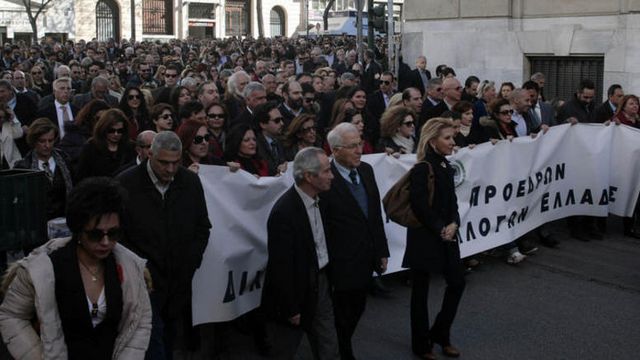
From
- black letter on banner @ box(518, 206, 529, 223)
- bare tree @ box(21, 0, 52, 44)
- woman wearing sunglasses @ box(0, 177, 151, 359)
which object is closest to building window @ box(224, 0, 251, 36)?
bare tree @ box(21, 0, 52, 44)

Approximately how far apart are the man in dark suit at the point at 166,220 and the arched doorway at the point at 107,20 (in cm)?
4995

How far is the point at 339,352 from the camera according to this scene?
589 cm

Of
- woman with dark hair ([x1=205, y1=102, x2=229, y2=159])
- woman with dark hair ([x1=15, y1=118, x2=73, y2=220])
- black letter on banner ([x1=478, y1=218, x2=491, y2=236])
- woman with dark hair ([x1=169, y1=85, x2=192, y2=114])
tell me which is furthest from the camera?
woman with dark hair ([x1=169, y1=85, x2=192, y2=114])

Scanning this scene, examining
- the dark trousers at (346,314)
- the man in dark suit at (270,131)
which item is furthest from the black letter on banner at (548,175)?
the dark trousers at (346,314)

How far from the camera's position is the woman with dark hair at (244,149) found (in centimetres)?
688

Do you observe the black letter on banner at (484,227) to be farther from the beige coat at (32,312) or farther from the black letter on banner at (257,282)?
the beige coat at (32,312)

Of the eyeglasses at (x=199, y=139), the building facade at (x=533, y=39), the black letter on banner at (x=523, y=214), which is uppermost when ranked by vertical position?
the building facade at (x=533, y=39)

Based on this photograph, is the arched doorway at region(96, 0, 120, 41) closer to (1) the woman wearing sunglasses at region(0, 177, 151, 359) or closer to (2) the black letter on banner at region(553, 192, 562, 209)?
(2) the black letter on banner at region(553, 192, 562, 209)

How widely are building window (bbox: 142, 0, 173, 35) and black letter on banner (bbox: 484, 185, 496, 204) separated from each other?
164 ft

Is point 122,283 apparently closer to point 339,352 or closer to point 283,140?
point 339,352

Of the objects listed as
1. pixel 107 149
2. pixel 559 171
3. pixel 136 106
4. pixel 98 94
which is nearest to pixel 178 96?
pixel 136 106

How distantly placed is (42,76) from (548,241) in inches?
388

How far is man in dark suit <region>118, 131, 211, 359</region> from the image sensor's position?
519 cm

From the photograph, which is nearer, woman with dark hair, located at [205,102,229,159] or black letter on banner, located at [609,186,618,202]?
woman with dark hair, located at [205,102,229,159]
